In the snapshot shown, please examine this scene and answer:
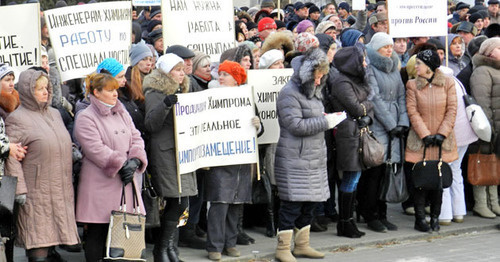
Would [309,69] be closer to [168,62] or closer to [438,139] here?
[168,62]

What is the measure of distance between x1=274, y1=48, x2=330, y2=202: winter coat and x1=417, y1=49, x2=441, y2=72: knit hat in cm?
167

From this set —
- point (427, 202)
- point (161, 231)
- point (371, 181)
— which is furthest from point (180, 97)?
point (427, 202)

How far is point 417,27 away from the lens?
1106 centimetres

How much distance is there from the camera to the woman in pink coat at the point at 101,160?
7.42 m

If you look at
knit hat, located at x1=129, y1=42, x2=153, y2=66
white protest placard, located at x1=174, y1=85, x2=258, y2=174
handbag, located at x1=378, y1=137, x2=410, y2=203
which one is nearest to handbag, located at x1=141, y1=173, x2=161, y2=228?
white protest placard, located at x1=174, y1=85, x2=258, y2=174

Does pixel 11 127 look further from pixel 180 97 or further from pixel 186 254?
pixel 186 254

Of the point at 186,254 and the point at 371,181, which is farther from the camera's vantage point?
the point at 371,181

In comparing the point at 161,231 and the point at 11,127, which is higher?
the point at 11,127

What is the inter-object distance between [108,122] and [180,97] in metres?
0.79

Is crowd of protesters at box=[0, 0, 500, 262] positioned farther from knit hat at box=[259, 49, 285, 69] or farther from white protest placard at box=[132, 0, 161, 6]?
white protest placard at box=[132, 0, 161, 6]

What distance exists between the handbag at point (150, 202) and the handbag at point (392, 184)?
281cm

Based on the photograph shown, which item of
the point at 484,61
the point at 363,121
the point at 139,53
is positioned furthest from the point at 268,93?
the point at 484,61

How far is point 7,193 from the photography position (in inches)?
270

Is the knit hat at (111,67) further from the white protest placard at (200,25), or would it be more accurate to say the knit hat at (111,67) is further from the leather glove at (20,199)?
the leather glove at (20,199)
